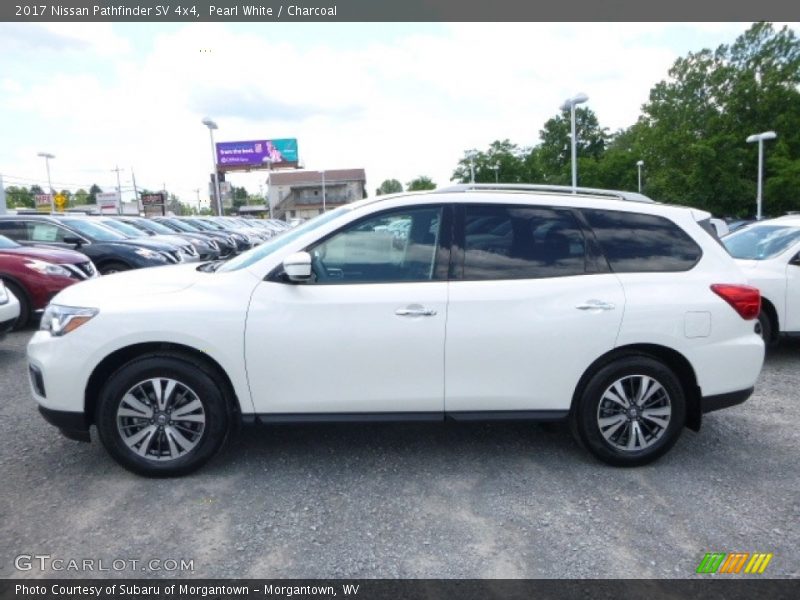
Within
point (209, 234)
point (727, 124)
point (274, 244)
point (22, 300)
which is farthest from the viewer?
point (727, 124)

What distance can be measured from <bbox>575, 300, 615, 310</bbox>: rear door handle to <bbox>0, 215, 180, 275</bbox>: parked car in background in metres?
8.94

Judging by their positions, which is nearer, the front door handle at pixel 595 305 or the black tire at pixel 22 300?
the front door handle at pixel 595 305

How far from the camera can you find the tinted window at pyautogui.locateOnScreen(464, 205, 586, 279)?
143 inches

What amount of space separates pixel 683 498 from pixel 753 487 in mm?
527

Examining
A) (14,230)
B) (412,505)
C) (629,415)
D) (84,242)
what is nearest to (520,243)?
(629,415)

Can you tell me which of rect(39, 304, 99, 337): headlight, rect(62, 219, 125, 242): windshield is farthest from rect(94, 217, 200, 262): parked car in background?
rect(39, 304, 99, 337): headlight

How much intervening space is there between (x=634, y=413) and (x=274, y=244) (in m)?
2.67

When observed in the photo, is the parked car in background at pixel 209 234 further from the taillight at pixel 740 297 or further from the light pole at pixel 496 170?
the light pole at pixel 496 170

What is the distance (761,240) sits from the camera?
6.83 meters

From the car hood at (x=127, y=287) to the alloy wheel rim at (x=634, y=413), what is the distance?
2793 mm

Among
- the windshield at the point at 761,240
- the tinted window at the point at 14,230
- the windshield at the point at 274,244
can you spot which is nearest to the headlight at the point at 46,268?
the tinted window at the point at 14,230

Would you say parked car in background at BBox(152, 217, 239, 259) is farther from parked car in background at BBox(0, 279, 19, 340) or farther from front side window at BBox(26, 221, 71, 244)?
parked car in background at BBox(0, 279, 19, 340)

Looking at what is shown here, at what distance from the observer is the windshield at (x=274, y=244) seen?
3760 mm

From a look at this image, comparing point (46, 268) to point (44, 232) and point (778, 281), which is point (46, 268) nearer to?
point (44, 232)
